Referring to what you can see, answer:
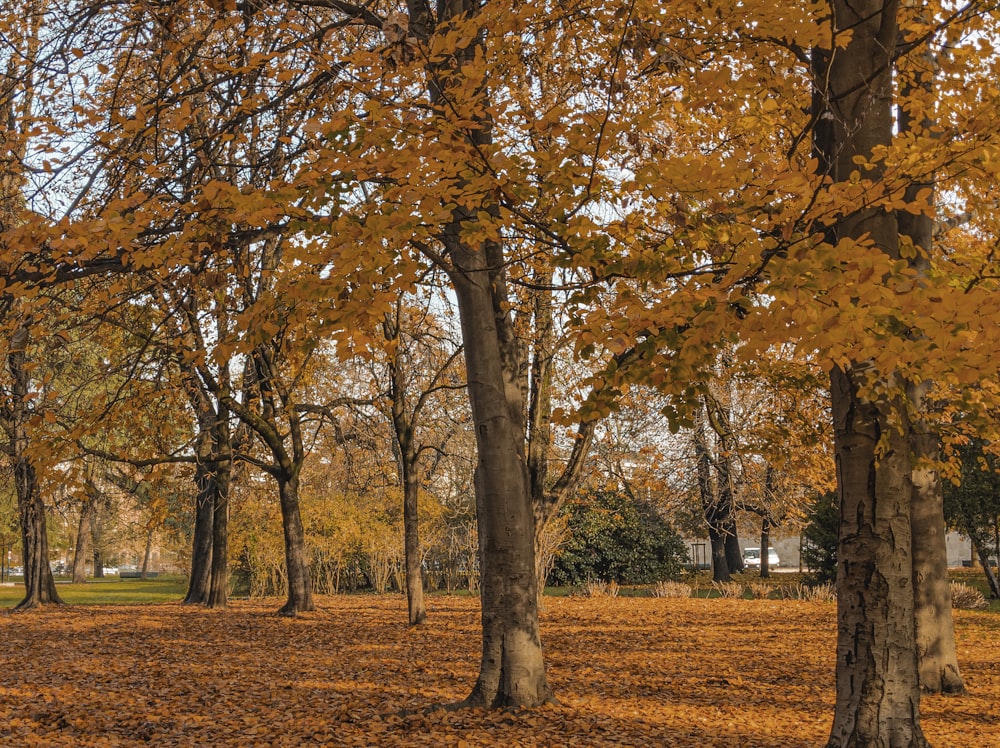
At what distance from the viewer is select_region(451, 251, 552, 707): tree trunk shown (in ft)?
21.4

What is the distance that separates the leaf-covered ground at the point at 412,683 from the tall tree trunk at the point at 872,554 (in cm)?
124

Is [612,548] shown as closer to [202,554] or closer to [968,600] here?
[968,600]

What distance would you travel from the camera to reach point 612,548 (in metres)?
24.7

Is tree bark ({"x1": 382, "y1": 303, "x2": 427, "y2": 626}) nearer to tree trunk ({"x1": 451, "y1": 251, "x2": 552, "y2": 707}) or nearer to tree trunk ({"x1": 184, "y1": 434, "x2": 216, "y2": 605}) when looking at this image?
tree trunk ({"x1": 451, "y1": 251, "x2": 552, "y2": 707})

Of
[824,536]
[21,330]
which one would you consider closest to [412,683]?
[21,330]

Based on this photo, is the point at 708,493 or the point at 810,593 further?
the point at 708,493

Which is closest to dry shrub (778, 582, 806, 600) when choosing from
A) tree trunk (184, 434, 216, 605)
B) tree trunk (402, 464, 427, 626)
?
tree trunk (402, 464, 427, 626)

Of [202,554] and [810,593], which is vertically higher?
[202,554]

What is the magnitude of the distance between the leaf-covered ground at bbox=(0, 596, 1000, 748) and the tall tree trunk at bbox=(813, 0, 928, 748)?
49.0 inches

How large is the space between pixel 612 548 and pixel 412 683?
17.2 metres

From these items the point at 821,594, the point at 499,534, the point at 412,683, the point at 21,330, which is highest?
the point at 21,330

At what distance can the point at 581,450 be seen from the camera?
10.5 metres

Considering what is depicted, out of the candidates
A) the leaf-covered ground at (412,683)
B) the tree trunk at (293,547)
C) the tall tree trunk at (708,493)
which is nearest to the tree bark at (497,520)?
the leaf-covered ground at (412,683)

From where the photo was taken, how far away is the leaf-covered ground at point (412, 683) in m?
6.14
